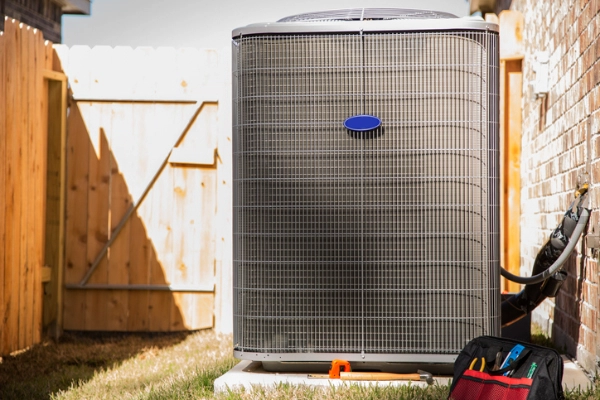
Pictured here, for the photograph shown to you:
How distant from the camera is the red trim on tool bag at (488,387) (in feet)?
9.90

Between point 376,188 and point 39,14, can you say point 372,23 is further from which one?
point 39,14

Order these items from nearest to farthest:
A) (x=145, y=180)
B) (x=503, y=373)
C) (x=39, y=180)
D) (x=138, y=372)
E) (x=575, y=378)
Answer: (x=503, y=373), (x=575, y=378), (x=138, y=372), (x=39, y=180), (x=145, y=180)

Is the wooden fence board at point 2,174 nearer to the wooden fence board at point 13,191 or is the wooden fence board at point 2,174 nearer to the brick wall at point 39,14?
the wooden fence board at point 13,191

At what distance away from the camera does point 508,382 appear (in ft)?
10.1

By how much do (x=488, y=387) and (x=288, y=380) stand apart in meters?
0.97

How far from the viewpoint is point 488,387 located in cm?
316

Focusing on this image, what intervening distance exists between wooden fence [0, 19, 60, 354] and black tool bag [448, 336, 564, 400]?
10.1 ft

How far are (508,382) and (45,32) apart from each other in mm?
8651

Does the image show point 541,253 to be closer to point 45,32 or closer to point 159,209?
point 159,209

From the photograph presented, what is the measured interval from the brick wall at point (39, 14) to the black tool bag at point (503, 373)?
23.6 ft

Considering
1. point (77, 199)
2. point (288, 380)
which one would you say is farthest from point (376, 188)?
point (77, 199)

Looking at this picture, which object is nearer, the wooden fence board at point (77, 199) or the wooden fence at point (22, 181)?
the wooden fence at point (22, 181)

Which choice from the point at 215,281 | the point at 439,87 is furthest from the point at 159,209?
the point at 439,87

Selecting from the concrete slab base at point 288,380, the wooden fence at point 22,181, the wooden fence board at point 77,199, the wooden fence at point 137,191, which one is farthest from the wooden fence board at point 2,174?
the concrete slab base at point 288,380
